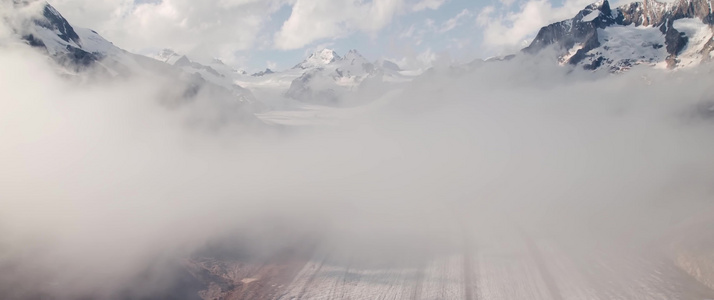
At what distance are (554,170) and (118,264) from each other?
246 feet

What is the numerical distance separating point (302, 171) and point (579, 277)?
57759 millimetres

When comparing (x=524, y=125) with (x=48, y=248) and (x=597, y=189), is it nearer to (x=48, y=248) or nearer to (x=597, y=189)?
(x=597, y=189)

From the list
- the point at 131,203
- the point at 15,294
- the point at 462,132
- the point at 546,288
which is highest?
the point at 462,132

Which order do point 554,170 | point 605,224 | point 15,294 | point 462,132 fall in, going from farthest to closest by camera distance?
point 462,132
point 554,170
point 605,224
point 15,294

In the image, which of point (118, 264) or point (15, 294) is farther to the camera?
point (118, 264)

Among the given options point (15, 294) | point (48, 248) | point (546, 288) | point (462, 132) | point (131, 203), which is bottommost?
point (546, 288)

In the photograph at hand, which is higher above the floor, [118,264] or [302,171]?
[302,171]

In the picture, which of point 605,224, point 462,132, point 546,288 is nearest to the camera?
point 546,288

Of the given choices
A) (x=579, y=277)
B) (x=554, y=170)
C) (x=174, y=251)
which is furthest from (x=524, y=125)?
(x=174, y=251)

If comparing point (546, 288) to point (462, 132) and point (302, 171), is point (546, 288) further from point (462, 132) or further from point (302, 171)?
point (462, 132)

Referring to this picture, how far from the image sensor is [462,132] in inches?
5778

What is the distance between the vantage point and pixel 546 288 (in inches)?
1363

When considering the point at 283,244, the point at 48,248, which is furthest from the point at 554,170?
the point at 48,248

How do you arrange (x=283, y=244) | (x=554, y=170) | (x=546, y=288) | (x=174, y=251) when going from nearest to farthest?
(x=546, y=288)
(x=174, y=251)
(x=283, y=244)
(x=554, y=170)
